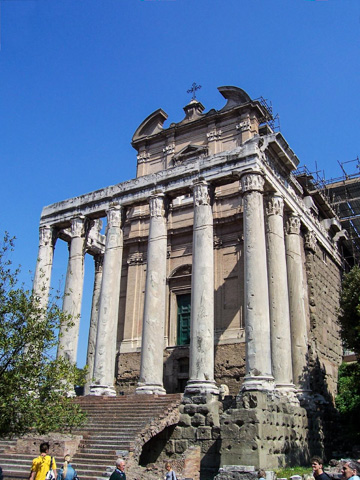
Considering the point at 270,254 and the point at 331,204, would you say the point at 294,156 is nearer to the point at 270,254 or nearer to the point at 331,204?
the point at 270,254

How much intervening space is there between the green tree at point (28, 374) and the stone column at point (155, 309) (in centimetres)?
567

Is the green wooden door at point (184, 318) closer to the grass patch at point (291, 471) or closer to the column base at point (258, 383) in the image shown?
the column base at point (258, 383)

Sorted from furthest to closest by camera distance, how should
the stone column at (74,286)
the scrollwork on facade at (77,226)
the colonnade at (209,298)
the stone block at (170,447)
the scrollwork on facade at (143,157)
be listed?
the scrollwork on facade at (143,157), the scrollwork on facade at (77,226), the stone column at (74,286), the colonnade at (209,298), the stone block at (170,447)

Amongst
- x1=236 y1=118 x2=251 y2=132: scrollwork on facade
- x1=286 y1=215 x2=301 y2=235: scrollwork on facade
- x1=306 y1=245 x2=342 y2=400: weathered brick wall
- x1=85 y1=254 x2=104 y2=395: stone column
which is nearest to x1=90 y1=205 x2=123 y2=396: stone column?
x1=85 y1=254 x2=104 y2=395: stone column

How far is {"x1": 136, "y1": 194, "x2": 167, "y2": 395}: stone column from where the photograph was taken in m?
19.5

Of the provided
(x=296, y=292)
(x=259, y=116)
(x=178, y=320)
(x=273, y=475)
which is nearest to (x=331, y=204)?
(x=259, y=116)

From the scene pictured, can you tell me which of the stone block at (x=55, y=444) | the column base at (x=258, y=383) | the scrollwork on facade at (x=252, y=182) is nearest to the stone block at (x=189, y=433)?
the column base at (x=258, y=383)

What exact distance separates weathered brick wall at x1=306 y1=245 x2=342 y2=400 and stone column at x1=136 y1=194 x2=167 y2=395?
697 cm

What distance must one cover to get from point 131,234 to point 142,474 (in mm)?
15773

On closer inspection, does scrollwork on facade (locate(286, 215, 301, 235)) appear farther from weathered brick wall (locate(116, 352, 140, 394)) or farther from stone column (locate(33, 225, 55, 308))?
stone column (locate(33, 225, 55, 308))

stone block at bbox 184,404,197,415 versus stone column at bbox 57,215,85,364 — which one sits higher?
stone column at bbox 57,215,85,364

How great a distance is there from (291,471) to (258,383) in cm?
281

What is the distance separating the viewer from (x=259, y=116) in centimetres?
2742

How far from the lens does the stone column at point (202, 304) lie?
18.0m
